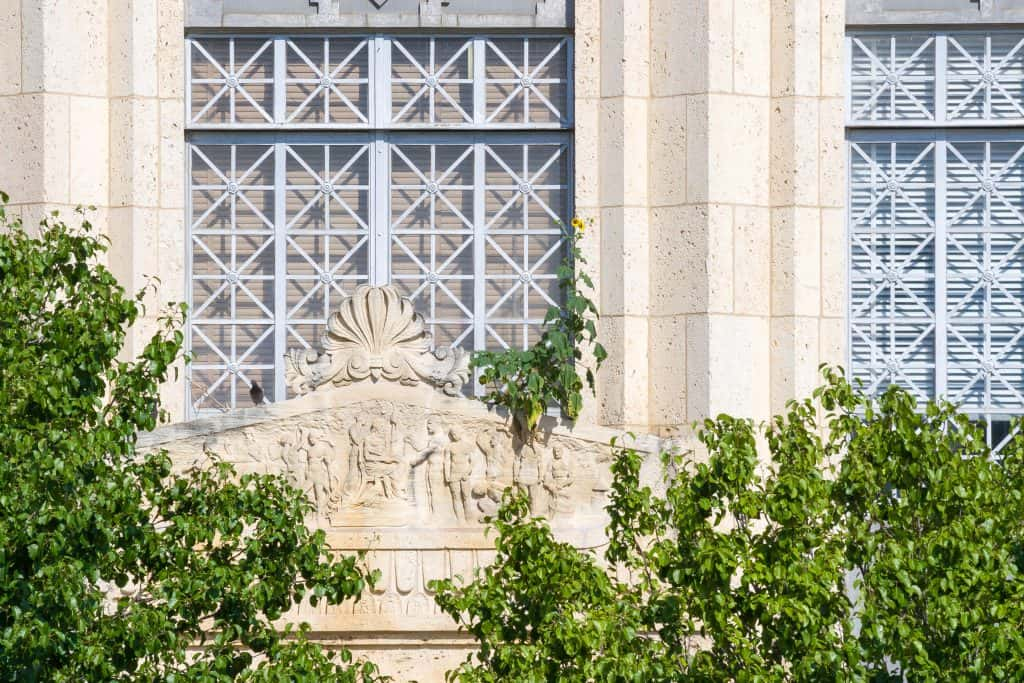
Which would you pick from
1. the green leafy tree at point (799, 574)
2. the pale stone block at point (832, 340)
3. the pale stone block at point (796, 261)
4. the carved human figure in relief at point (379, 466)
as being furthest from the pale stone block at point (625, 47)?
the green leafy tree at point (799, 574)

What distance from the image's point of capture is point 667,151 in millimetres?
17906

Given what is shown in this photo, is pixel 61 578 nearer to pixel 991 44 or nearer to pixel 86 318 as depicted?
pixel 86 318

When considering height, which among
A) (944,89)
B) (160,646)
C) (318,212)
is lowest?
(160,646)

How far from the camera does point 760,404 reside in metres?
17.8

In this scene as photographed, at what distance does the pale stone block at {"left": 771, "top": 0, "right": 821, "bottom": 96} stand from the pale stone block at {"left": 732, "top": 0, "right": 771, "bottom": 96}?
96 millimetres

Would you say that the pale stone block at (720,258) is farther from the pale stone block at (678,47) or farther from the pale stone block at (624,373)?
the pale stone block at (678,47)

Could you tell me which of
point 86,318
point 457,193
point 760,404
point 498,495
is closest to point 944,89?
point 760,404

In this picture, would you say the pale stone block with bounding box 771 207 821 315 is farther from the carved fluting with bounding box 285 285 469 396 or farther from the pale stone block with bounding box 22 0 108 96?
the pale stone block with bounding box 22 0 108 96

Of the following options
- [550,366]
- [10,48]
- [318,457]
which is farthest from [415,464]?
[10,48]

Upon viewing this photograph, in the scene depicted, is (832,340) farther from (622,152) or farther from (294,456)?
(294,456)

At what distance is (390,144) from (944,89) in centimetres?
504

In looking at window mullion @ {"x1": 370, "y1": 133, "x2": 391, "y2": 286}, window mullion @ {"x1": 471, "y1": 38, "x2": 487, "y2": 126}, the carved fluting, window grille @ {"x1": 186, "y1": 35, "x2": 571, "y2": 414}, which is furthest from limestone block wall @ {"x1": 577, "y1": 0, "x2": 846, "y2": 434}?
the carved fluting

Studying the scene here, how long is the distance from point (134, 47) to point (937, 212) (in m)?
7.37

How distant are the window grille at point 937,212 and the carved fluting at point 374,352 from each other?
4.37 m
